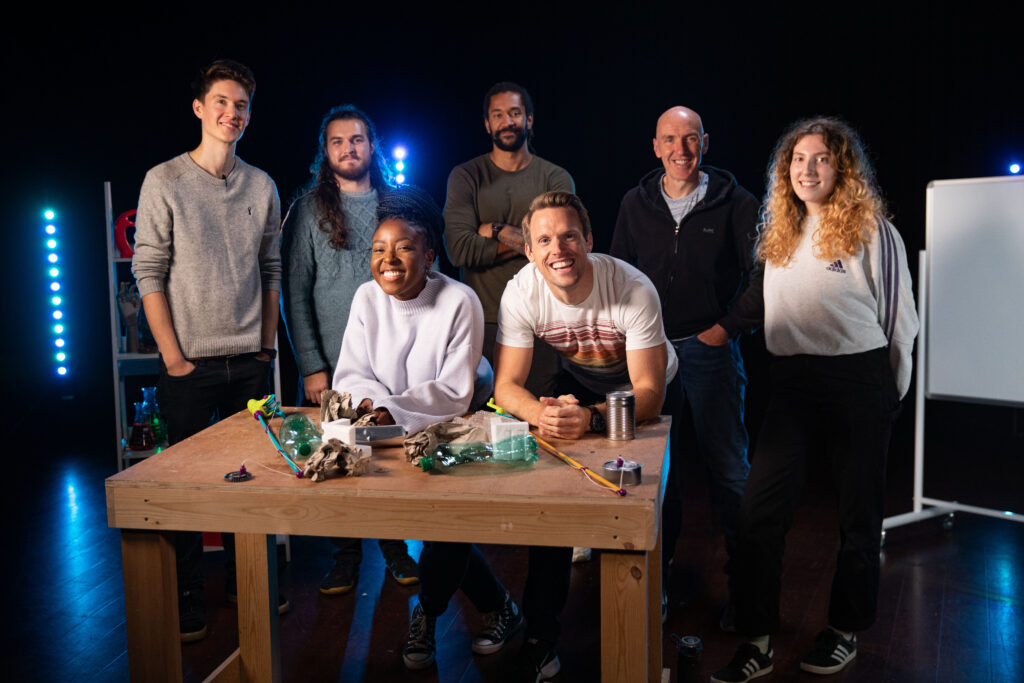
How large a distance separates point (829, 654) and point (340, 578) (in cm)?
163

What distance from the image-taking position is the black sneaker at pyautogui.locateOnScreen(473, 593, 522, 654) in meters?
2.63

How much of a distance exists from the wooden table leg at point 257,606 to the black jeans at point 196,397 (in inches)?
27.0

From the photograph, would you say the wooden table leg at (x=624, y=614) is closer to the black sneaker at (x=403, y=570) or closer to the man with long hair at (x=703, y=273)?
the man with long hair at (x=703, y=273)

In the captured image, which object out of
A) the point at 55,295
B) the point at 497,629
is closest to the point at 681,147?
the point at 497,629

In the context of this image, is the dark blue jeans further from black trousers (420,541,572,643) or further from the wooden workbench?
the wooden workbench

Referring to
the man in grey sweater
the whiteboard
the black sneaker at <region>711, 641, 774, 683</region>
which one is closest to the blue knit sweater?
the man in grey sweater

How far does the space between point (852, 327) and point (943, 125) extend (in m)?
3.27

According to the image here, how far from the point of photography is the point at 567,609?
297cm

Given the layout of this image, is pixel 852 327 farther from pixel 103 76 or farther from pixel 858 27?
pixel 103 76

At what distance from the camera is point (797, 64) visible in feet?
16.7

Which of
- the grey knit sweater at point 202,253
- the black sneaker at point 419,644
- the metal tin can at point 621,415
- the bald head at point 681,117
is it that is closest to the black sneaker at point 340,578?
the black sneaker at point 419,644

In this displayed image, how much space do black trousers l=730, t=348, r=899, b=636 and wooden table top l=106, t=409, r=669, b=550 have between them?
0.67 metres

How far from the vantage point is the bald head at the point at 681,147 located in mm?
2957

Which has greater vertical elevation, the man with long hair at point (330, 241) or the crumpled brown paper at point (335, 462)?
the man with long hair at point (330, 241)
